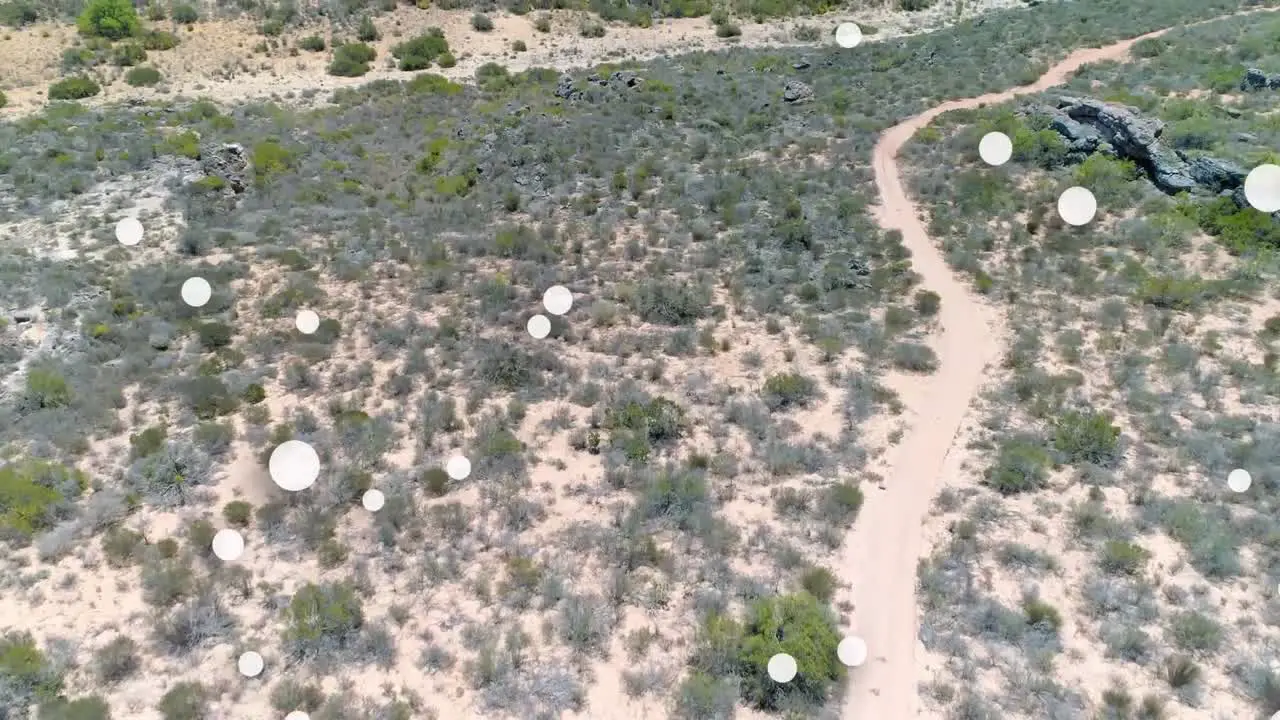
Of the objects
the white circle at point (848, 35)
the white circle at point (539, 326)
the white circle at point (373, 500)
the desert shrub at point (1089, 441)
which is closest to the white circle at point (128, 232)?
the white circle at point (539, 326)

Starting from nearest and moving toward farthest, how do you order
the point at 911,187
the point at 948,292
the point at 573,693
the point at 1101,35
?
the point at 573,693 → the point at 948,292 → the point at 911,187 → the point at 1101,35

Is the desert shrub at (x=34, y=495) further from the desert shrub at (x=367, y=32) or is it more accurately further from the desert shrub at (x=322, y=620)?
the desert shrub at (x=367, y=32)

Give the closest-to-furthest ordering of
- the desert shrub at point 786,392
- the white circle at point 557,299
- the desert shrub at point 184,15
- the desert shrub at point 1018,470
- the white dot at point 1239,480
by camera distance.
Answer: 1. the white dot at point 1239,480
2. the desert shrub at point 1018,470
3. the desert shrub at point 786,392
4. the white circle at point 557,299
5. the desert shrub at point 184,15

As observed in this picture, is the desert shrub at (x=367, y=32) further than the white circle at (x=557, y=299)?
Yes

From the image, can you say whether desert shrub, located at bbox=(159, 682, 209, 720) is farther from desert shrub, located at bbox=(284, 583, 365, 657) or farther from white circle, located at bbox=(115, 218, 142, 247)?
white circle, located at bbox=(115, 218, 142, 247)

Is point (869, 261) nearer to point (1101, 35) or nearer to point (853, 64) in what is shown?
point (853, 64)

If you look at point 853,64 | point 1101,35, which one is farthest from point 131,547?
point 1101,35
